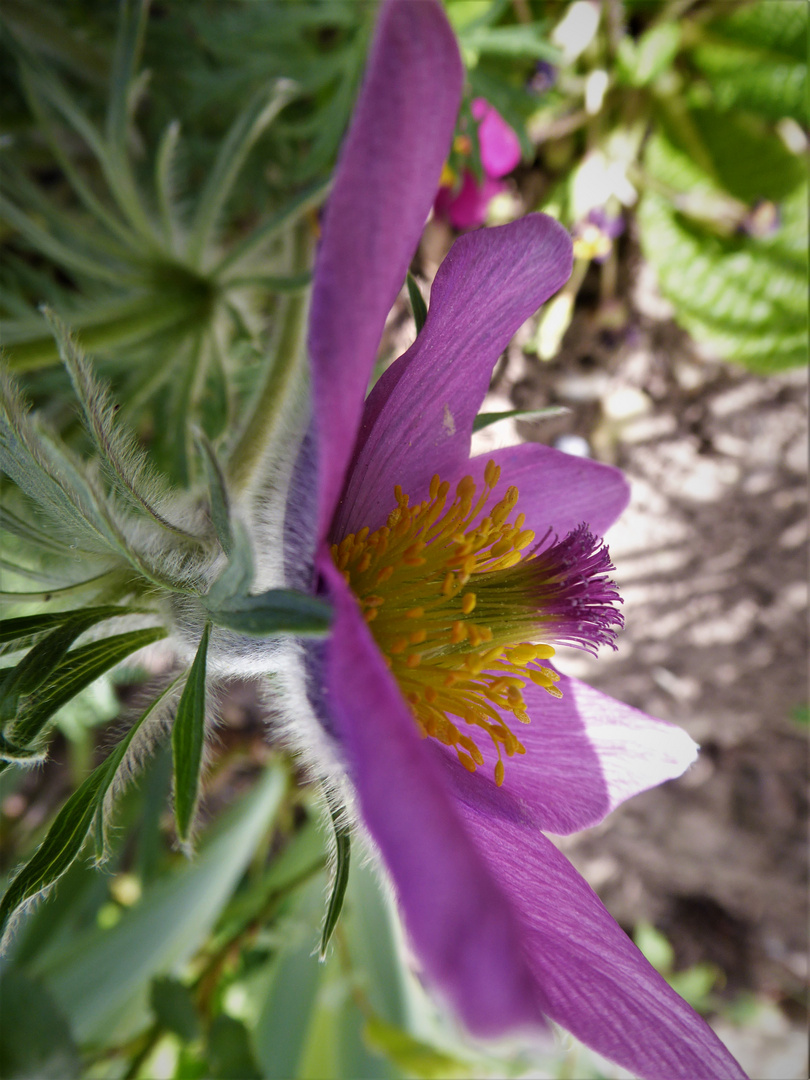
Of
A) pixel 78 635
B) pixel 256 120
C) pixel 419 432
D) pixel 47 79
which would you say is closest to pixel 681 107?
pixel 256 120

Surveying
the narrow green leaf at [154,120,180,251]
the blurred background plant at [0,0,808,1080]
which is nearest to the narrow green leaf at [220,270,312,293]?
the blurred background plant at [0,0,808,1080]

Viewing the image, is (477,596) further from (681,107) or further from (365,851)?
(681,107)

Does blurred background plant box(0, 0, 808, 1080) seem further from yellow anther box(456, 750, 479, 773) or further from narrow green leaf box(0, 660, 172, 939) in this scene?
yellow anther box(456, 750, 479, 773)

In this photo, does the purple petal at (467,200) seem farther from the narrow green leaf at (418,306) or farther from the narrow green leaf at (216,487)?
the narrow green leaf at (216,487)

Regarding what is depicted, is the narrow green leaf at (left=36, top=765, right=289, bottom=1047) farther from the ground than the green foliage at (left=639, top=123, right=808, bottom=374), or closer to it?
closer to it

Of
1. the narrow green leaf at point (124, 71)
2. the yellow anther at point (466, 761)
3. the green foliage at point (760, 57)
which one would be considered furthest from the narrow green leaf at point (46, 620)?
the green foliage at point (760, 57)
